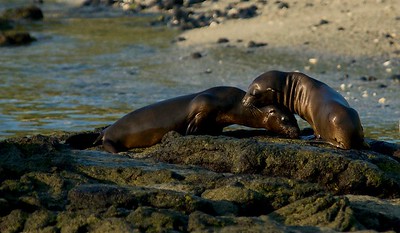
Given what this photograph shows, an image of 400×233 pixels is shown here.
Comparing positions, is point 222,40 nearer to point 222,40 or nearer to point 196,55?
point 222,40

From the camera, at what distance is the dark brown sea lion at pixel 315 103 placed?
8055 mm

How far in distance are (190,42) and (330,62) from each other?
11.9ft

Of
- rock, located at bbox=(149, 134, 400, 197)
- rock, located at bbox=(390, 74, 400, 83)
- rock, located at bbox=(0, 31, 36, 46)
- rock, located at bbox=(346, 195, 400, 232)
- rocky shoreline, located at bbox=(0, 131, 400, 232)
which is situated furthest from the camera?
rock, located at bbox=(0, 31, 36, 46)

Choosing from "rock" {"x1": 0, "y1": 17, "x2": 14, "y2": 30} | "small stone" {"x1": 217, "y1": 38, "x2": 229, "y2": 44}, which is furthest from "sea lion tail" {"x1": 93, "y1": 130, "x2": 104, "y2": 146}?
"rock" {"x1": 0, "y1": 17, "x2": 14, "y2": 30}

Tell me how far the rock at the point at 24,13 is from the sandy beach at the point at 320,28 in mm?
5297

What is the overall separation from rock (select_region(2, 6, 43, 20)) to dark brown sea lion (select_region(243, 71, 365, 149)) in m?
14.8

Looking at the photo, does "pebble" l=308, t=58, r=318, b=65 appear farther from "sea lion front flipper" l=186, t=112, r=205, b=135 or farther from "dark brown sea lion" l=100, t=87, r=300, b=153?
"sea lion front flipper" l=186, t=112, r=205, b=135

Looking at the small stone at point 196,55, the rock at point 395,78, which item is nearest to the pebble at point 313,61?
the rock at point 395,78

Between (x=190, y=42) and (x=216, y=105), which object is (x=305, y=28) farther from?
(x=216, y=105)

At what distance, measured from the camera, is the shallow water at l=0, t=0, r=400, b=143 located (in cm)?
1225

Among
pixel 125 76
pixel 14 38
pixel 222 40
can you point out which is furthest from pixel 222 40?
pixel 14 38

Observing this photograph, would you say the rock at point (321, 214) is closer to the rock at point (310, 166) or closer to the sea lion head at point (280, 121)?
the rock at point (310, 166)

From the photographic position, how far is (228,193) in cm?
593

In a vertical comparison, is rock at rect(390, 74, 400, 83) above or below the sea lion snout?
below
